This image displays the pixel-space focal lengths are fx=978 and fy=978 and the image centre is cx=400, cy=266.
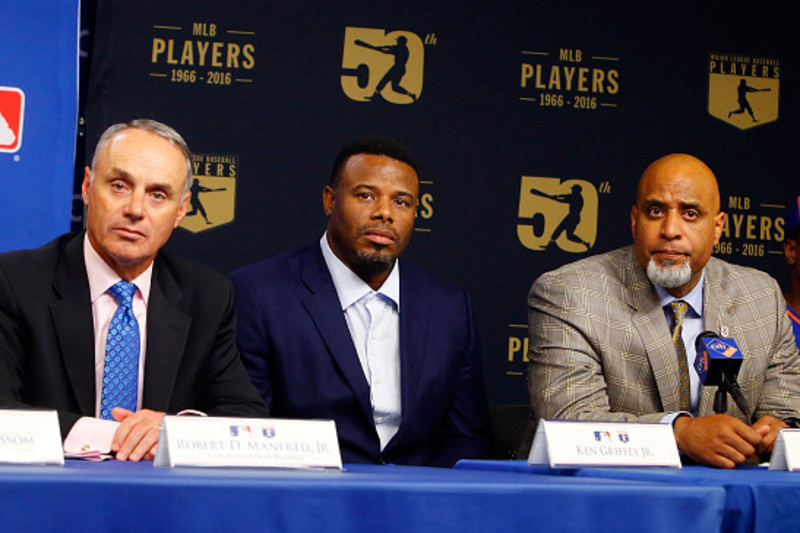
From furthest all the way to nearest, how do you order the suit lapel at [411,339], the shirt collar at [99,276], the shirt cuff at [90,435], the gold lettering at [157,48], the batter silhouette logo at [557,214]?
the batter silhouette logo at [557,214], the gold lettering at [157,48], the suit lapel at [411,339], the shirt collar at [99,276], the shirt cuff at [90,435]

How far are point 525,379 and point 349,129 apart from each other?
1.21m

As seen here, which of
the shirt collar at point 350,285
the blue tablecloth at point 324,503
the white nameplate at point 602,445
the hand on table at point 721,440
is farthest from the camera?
the shirt collar at point 350,285

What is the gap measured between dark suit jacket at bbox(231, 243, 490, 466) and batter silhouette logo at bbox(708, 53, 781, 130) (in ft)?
6.30

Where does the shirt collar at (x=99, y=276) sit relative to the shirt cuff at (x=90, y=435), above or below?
above

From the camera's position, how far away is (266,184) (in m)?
3.72

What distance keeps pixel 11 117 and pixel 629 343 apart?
5.80ft

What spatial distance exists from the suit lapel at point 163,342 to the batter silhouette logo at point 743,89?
2733 mm

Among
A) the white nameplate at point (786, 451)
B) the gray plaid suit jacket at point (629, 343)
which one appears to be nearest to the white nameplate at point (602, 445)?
the white nameplate at point (786, 451)

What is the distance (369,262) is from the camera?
8.98ft

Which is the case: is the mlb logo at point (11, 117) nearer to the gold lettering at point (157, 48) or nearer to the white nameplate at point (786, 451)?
the gold lettering at point (157, 48)

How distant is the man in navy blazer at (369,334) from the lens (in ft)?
8.39

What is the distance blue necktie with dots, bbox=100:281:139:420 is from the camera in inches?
81.4

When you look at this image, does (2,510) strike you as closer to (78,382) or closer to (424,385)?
(78,382)

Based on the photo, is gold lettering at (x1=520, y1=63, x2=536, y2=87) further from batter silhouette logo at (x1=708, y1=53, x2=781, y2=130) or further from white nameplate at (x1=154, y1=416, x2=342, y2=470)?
white nameplate at (x1=154, y1=416, x2=342, y2=470)
